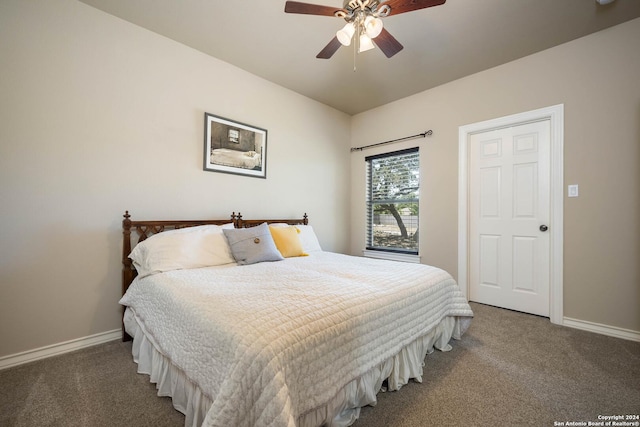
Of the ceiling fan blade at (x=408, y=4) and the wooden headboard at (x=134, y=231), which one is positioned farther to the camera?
the wooden headboard at (x=134, y=231)

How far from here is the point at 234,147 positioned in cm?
291

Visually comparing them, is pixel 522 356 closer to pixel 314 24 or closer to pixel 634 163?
pixel 634 163

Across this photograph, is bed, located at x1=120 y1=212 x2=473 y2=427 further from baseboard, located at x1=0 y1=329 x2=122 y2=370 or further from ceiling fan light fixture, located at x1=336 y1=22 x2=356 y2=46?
ceiling fan light fixture, located at x1=336 y1=22 x2=356 y2=46

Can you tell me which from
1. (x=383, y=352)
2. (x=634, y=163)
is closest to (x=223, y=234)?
(x=383, y=352)

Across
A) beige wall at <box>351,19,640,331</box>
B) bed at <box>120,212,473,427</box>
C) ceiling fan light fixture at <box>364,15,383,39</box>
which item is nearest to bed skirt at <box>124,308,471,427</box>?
bed at <box>120,212,473,427</box>

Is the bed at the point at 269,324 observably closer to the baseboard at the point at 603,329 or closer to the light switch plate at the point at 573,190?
the baseboard at the point at 603,329

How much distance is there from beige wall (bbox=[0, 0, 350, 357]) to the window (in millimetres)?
2151

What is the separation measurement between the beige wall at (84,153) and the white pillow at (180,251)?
0.37 meters

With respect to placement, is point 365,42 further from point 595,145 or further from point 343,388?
point 595,145

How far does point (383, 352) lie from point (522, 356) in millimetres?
1290

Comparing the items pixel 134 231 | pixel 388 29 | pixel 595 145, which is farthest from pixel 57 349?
pixel 595 145

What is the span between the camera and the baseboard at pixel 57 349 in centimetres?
179

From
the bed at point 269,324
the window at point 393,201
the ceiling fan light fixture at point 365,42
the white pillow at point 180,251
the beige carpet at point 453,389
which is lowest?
the beige carpet at point 453,389

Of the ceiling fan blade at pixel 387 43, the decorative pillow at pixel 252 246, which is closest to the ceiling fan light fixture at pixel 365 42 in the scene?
the ceiling fan blade at pixel 387 43
